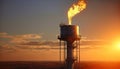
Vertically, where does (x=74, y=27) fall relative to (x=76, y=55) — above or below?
above

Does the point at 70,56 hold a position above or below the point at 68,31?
below

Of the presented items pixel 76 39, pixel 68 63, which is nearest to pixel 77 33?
pixel 76 39

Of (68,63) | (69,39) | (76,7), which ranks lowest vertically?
(68,63)

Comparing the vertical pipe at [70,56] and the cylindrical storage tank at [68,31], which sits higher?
the cylindrical storage tank at [68,31]

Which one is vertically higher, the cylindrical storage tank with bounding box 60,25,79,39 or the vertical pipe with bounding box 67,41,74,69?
the cylindrical storage tank with bounding box 60,25,79,39

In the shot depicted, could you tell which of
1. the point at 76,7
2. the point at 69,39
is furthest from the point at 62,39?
the point at 76,7

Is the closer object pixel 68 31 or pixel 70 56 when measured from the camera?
pixel 68 31

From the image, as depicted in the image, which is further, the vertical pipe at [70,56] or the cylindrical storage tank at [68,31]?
the vertical pipe at [70,56]

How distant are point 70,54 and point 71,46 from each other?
2.77ft

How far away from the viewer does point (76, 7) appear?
38.8 meters

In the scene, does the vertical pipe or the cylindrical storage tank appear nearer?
the cylindrical storage tank

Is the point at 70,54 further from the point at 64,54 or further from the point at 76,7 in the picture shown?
the point at 76,7

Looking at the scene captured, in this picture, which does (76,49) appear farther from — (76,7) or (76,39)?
(76,7)

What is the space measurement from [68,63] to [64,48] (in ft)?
6.20
